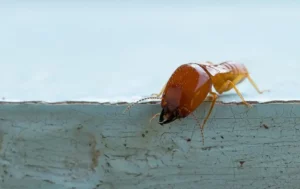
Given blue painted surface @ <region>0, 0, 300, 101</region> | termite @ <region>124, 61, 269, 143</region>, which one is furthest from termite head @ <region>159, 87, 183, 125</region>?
blue painted surface @ <region>0, 0, 300, 101</region>

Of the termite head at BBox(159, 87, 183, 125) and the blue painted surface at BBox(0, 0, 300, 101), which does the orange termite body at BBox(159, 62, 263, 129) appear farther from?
the blue painted surface at BBox(0, 0, 300, 101)

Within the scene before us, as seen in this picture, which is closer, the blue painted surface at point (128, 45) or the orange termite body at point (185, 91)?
the orange termite body at point (185, 91)

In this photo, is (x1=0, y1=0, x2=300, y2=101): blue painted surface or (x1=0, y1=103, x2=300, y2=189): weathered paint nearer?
(x1=0, y1=103, x2=300, y2=189): weathered paint

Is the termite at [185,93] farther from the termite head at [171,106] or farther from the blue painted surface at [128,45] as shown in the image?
the blue painted surface at [128,45]

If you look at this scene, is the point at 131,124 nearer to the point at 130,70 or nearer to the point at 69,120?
the point at 69,120

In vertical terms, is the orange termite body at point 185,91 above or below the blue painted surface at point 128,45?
above

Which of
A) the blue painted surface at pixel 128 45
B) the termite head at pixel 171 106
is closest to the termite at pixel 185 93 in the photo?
the termite head at pixel 171 106
